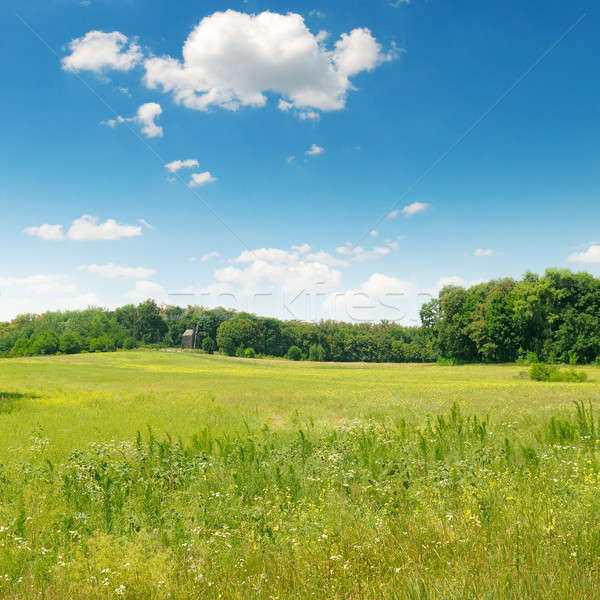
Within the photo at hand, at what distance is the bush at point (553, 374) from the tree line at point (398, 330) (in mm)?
19278

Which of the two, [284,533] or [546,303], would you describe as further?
[546,303]

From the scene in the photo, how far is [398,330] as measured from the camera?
15000cm

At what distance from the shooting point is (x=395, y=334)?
146 m

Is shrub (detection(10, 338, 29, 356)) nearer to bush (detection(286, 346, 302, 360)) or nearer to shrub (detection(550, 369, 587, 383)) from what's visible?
bush (detection(286, 346, 302, 360))

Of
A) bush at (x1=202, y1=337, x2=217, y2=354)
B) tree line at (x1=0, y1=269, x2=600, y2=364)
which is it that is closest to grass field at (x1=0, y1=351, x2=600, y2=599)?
tree line at (x1=0, y1=269, x2=600, y2=364)

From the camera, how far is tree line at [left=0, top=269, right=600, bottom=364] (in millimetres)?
73062

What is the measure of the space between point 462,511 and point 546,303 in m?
79.9

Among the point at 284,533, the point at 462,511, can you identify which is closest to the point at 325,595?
the point at 284,533

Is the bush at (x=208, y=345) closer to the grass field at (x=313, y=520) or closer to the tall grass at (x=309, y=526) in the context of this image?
the grass field at (x=313, y=520)

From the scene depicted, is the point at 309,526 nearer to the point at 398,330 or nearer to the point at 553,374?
the point at 553,374

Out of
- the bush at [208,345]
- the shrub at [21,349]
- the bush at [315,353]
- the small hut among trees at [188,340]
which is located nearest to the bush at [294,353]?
the bush at [315,353]

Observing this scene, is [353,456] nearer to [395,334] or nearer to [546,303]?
[546,303]

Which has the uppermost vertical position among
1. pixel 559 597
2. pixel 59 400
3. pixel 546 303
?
pixel 546 303

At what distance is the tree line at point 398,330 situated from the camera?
73.1m
